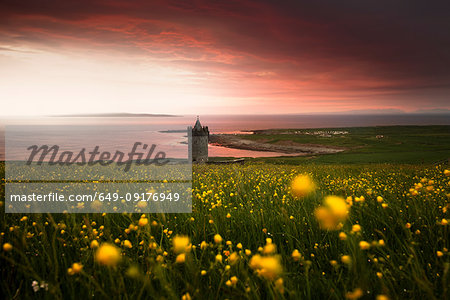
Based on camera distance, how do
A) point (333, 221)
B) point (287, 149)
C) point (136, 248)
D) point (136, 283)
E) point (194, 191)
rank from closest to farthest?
point (136, 283) < point (333, 221) < point (136, 248) < point (194, 191) < point (287, 149)

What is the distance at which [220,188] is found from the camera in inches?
264

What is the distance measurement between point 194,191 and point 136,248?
3129 mm

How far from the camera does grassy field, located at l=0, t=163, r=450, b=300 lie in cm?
195

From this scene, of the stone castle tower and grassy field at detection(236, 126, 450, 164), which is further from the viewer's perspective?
grassy field at detection(236, 126, 450, 164)

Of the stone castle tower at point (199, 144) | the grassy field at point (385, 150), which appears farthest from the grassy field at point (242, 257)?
the grassy field at point (385, 150)

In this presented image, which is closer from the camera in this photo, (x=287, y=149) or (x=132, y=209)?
(x=132, y=209)

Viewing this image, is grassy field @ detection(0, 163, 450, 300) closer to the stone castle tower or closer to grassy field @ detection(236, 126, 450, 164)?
the stone castle tower

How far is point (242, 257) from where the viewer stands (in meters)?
2.47

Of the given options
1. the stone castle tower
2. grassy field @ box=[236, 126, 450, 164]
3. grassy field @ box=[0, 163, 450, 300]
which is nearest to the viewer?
grassy field @ box=[0, 163, 450, 300]

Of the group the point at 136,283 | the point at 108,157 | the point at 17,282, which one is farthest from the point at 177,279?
the point at 108,157

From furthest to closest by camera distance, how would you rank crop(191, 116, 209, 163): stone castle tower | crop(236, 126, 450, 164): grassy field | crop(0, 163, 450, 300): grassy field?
crop(236, 126, 450, 164): grassy field < crop(191, 116, 209, 163): stone castle tower < crop(0, 163, 450, 300): grassy field

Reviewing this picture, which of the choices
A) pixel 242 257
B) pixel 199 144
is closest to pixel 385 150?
pixel 199 144

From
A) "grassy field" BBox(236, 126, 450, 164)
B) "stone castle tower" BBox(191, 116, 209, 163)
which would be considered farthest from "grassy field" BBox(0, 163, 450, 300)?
"grassy field" BBox(236, 126, 450, 164)

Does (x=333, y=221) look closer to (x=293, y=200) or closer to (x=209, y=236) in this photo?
(x=209, y=236)
